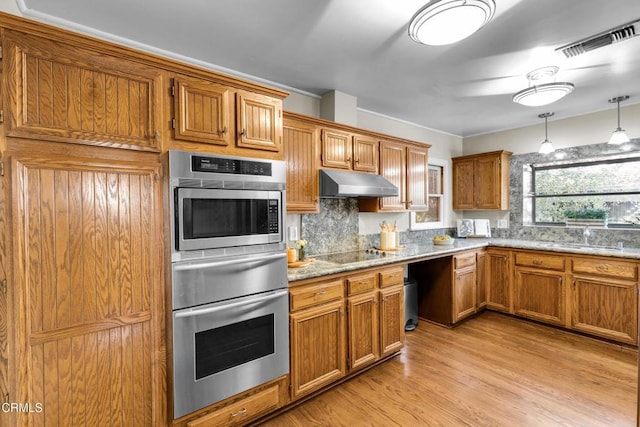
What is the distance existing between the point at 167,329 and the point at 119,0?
191cm

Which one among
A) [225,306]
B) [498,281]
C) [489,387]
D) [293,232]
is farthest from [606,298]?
[225,306]

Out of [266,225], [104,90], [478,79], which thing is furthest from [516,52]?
[104,90]

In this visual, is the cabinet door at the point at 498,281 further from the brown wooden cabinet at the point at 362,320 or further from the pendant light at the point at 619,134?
the brown wooden cabinet at the point at 362,320

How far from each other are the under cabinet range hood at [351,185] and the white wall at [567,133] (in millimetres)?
2686

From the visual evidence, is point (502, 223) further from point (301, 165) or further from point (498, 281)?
point (301, 165)

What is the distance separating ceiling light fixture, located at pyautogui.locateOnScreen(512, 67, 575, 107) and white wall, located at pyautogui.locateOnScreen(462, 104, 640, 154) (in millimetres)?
1664

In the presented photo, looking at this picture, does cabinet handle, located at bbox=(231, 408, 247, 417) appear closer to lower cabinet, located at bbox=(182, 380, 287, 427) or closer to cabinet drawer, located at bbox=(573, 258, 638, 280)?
lower cabinet, located at bbox=(182, 380, 287, 427)

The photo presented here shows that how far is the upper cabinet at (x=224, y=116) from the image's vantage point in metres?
1.75

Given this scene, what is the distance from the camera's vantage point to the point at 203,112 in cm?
181

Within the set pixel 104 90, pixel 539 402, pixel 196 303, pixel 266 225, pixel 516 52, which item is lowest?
pixel 539 402

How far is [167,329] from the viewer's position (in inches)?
66.7

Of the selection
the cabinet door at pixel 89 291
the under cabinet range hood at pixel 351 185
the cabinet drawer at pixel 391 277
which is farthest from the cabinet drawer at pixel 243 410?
the under cabinet range hood at pixel 351 185

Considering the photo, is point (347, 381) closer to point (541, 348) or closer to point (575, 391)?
point (575, 391)

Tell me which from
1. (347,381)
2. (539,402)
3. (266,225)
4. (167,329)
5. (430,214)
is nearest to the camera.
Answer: (167,329)
